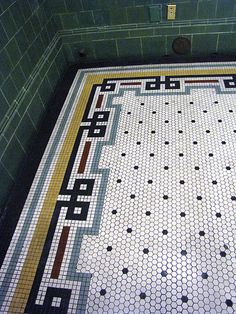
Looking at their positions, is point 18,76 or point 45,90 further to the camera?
point 45,90

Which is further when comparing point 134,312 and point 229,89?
point 229,89

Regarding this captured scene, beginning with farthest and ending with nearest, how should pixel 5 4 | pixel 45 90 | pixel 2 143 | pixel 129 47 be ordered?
pixel 129 47
pixel 45 90
pixel 5 4
pixel 2 143

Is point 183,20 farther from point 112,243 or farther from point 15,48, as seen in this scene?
point 112,243

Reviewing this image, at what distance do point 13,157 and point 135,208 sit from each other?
1.21 meters

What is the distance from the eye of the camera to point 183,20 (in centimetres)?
324

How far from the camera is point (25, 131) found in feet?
9.08

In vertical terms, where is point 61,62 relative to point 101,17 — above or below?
below

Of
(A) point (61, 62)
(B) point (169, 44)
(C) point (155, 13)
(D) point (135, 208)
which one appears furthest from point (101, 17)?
(D) point (135, 208)

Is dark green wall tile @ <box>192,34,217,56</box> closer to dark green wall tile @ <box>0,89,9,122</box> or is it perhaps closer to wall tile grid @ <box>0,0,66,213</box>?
wall tile grid @ <box>0,0,66,213</box>

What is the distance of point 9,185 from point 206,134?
1889 mm

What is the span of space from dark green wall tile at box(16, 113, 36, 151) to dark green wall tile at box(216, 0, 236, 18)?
2.40 metres

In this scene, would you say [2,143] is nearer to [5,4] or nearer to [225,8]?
[5,4]

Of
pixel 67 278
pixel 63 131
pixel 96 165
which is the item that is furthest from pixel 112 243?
pixel 63 131

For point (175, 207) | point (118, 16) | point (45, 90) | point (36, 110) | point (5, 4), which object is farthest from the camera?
point (118, 16)
